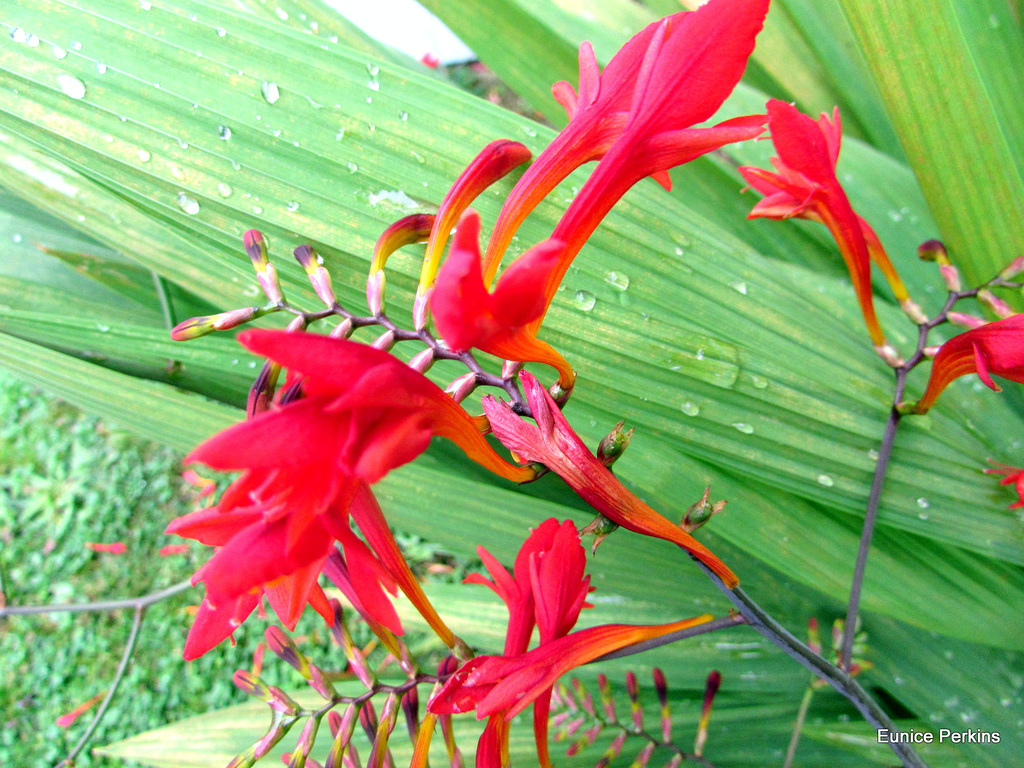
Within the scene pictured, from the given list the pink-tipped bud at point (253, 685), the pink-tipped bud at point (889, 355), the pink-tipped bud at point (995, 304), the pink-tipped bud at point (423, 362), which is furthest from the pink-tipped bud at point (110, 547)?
the pink-tipped bud at point (995, 304)

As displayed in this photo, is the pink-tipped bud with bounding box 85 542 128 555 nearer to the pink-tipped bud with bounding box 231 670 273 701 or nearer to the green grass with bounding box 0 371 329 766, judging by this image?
the green grass with bounding box 0 371 329 766

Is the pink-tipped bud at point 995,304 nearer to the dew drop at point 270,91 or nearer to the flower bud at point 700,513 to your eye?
the flower bud at point 700,513

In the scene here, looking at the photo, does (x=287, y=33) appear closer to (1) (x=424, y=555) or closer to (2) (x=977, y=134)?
(2) (x=977, y=134)

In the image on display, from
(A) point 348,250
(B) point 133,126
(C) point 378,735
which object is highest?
(B) point 133,126

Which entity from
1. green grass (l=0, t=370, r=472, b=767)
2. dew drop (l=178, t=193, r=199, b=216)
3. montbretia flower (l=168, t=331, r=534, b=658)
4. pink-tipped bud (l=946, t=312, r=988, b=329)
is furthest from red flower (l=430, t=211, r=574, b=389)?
green grass (l=0, t=370, r=472, b=767)

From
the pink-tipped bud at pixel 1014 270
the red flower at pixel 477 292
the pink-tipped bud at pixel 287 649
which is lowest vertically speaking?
the pink-tipped bud at pixel 287 649

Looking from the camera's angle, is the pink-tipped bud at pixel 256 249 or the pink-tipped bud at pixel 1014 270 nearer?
the pink-tipped bud at pixel 256 249

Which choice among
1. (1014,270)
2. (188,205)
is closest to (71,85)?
(188,205)

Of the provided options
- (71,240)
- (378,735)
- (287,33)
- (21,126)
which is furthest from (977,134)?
(71,240)
